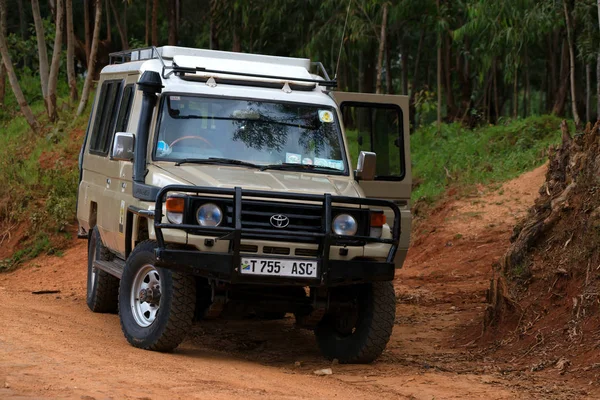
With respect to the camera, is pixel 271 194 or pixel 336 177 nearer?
pixel 271 194

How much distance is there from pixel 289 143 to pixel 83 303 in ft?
13.5

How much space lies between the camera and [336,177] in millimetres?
8422

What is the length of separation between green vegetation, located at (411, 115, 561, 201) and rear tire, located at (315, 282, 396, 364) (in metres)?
10.2

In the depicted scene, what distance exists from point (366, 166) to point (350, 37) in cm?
1447

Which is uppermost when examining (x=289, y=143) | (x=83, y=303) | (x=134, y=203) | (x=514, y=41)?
(x=514, y=41)

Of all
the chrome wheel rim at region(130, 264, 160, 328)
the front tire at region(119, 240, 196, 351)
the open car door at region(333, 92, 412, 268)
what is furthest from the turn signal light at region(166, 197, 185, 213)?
the open car door at region(333, 92, 412, 268)

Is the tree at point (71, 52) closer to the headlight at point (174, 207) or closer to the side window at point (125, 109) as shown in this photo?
the side window at point (125, 109)

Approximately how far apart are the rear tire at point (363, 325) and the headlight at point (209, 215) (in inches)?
52.7

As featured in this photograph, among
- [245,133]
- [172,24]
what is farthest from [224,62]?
[172,24]

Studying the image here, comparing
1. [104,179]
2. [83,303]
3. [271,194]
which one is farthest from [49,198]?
[271,194]

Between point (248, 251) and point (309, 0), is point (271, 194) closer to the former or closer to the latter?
point (248, 251)

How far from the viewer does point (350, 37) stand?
74.1ft

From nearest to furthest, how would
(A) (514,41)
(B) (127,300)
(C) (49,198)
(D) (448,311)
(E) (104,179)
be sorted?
(B) (127,300) → (E) (104,179) → (D) (448,311) → (C) (49,198) → (A) (514,41)

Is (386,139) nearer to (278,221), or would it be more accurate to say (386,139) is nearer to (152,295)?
(278,221)
